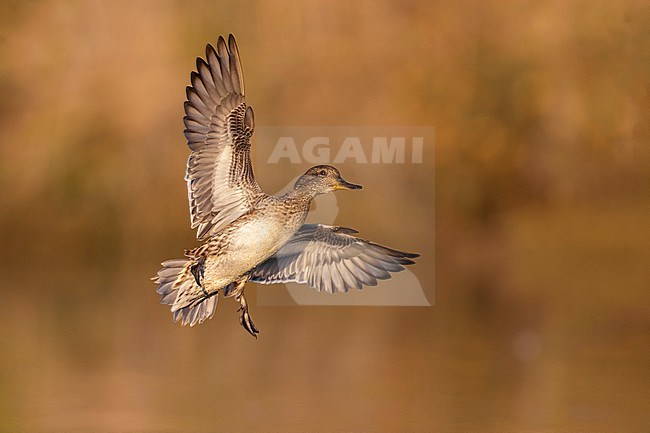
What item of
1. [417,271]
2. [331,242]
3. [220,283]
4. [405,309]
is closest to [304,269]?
[331,242]

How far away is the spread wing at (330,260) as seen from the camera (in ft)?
20.9

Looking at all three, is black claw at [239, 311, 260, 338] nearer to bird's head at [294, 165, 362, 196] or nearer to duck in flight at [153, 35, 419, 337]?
duck in flight at [153, 35, 419, 337]

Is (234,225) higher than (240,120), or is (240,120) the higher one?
(240,120)

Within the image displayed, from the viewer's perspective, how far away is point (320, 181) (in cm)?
617

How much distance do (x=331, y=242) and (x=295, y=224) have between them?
427mm

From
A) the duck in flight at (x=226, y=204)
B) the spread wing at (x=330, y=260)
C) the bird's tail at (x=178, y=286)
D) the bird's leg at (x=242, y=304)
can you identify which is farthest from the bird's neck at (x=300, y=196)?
the bird's tail at (x=178, y=286)

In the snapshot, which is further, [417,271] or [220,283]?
[417,271]

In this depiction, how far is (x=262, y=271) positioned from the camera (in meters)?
6.27

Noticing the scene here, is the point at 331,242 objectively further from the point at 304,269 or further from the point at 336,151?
the point at 336,151

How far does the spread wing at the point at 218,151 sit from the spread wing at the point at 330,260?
1.22 feet

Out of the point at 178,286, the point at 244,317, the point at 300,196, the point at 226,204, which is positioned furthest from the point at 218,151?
the point at 244,317

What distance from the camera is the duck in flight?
236 inches

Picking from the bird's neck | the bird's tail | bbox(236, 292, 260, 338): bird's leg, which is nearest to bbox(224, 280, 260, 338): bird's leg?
bbox(236, 292, 260, 338): bird's leg

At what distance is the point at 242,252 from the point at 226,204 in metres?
0.29
